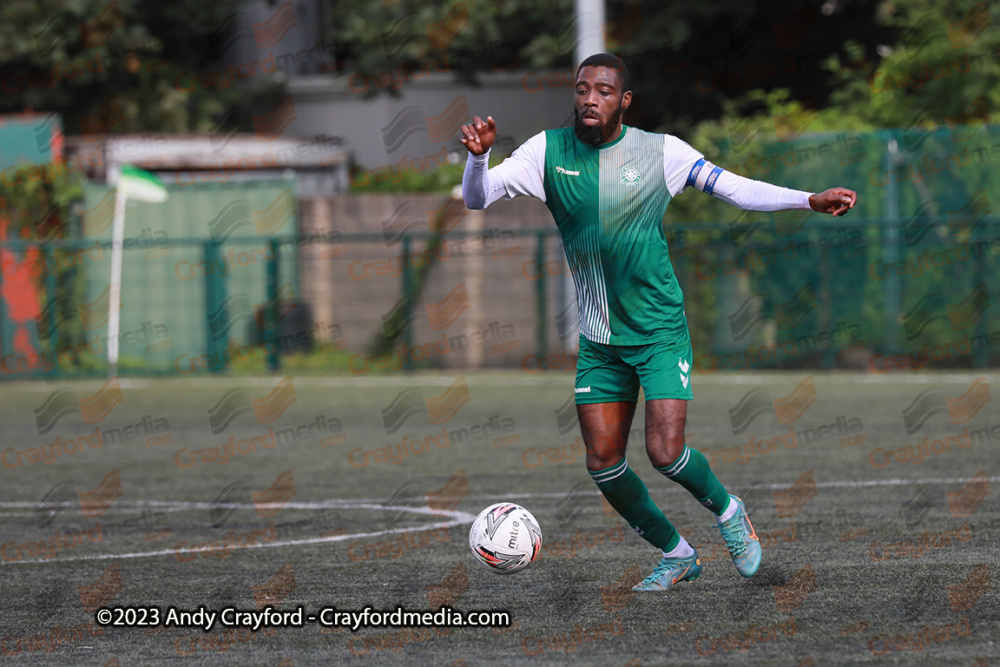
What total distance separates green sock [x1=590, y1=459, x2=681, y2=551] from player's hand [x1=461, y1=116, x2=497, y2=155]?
1487 mm

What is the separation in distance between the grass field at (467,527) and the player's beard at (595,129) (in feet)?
6.17

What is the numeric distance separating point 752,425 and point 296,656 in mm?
9288

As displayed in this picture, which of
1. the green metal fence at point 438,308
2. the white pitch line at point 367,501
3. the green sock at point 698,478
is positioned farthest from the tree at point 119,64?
the green sock at point 698,478

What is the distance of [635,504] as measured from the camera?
6555 mm

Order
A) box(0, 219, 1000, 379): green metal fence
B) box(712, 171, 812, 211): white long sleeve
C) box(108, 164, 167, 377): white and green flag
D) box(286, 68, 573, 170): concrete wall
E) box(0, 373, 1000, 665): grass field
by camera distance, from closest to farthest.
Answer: box(0, 373, 1000, 665): grass field < box(712, 171, 812, 211): white long sleeve < box(0, 219, 1000, 379): green metal fence < box(108, 164, 167, 377): white and green flag < box(286, 68, 573, 170): concrete wall

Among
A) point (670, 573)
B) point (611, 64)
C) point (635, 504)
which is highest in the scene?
point (611, 64)

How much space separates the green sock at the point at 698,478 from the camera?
252 inches

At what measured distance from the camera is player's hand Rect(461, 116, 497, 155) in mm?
6012

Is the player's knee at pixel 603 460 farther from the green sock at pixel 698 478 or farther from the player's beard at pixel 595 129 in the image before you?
the player's beard at pixel 595 129

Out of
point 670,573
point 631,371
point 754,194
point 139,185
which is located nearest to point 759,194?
point 754,194

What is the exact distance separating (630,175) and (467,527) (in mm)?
2831

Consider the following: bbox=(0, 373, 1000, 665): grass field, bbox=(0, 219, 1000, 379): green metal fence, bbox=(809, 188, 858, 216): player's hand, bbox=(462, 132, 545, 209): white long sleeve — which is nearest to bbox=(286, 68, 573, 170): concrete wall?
bbox=(0, 219, 1000, 379): green metal fence

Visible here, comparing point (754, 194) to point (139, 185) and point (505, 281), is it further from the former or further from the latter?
point (139, 185)

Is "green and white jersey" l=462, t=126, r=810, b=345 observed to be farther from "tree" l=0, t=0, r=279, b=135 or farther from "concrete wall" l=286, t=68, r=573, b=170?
"tree" l=0, t=0, r=279, b=135
